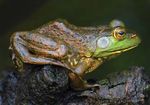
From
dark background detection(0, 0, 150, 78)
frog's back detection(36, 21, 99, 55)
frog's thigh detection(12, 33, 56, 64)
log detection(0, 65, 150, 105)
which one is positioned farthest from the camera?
dark background detection(0, 0, 150, 78)

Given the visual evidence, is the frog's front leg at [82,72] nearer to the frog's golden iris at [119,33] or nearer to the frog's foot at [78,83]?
the frog's foot at [78,83]

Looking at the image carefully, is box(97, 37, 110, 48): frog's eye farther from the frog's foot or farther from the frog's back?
the frog's foot

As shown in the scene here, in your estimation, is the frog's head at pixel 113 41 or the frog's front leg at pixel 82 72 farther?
the frog's head at pixel 113 41

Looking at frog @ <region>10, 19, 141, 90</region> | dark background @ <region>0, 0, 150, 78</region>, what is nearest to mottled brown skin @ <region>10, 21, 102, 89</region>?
frog @ <region>10, 19, 141, 90</region>

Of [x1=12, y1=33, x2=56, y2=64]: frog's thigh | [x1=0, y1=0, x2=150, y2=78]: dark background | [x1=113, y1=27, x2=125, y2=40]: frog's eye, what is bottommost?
[x1=12, y1=33, x2=56, y2=64]: frog's thigh

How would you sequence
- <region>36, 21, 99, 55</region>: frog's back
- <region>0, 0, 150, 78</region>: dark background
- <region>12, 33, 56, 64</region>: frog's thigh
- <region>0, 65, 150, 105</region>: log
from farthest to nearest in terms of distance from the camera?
<region>0, 0, 150, 78</region>: dark background → <region>36, 21, 99, 55</region>: frog's back → <region>12, 33, 56, 64</region>: frog's thigh → <region>0, 65, 150, 105</region>: log

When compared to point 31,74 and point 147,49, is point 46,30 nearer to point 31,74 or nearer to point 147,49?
point 31,74

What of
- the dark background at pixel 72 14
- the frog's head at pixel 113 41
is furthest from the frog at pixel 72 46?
the dark background at pixel 72 14

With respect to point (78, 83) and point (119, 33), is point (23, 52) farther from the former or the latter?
point (119, 33)
